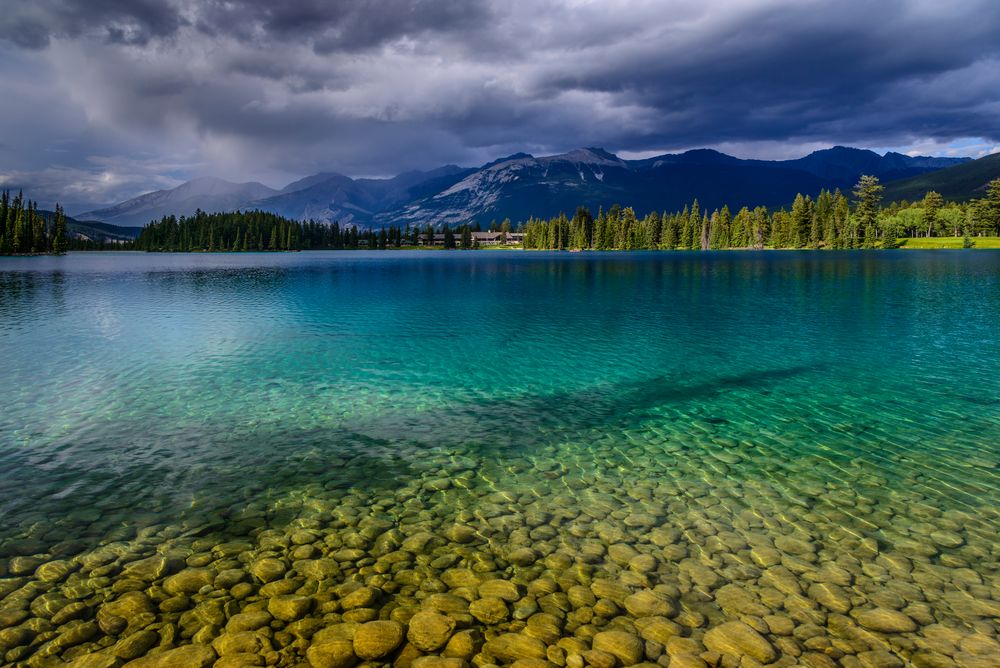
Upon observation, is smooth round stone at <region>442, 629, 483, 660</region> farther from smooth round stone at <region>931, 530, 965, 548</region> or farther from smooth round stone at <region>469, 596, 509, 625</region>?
smooth round stone at <region>931, 530, 965, 548</region>

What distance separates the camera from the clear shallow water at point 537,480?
9844 mm

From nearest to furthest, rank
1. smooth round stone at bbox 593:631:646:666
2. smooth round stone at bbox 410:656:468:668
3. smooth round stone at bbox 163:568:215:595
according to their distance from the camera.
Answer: smooth round stone at bbox 410:656:468:668 < smooth round stone at bbox 593:631:646:666 < smooth round stone at bbox 163:568:215:595

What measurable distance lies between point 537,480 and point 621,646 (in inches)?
277

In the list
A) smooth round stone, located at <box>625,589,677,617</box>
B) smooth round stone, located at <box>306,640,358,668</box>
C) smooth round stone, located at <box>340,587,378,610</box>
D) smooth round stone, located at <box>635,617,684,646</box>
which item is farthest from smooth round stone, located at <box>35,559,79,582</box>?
smooth round stone, located at <box>635,617,684,646</box>

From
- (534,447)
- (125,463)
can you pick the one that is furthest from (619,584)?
(125,463)

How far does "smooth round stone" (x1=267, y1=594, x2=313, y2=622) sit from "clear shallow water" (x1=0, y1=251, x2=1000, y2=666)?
177 mm

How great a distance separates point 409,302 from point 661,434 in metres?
52.5

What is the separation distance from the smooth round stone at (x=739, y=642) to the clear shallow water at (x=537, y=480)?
78mm

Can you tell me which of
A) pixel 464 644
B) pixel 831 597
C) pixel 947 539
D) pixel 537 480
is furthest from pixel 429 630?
pixel 947 539

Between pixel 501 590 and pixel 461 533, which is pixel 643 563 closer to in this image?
pixel 501 590

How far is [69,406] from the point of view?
23344 millimetres

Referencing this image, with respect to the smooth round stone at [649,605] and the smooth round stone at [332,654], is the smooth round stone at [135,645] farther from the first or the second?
the smooth round stone at [649,605]

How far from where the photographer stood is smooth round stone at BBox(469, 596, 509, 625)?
31.0ft

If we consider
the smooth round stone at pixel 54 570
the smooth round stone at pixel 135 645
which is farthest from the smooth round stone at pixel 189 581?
the smooth round stone at pixel 54 570
